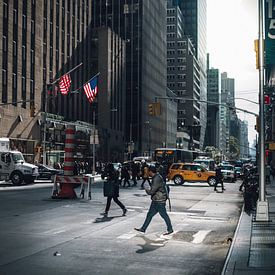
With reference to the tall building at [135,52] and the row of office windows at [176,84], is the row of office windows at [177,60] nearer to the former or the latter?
the row of office windows at [176,84]

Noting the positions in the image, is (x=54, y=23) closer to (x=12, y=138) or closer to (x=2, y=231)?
(x=12, y=138)

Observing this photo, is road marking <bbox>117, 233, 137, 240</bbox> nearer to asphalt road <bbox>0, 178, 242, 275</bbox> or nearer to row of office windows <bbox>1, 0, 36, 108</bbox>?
asphalt road <bbox>0, 178, 242, 275</bbox>

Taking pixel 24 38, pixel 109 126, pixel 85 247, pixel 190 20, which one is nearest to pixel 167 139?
pixel 109 126

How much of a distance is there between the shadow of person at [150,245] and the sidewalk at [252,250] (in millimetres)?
1643

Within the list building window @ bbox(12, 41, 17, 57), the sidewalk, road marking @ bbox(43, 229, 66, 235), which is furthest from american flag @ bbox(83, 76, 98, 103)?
road marking @ bbox(43, 229, 66, 235)

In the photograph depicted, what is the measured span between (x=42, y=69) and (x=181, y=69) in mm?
114385

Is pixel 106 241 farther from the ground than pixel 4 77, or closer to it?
closer to it

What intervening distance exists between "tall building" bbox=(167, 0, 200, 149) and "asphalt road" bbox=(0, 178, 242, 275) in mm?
143397

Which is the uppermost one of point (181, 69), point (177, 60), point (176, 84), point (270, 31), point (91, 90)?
point (177, 60)

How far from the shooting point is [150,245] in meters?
11.1

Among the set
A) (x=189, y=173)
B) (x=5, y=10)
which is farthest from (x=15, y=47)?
(x=189, y=173)

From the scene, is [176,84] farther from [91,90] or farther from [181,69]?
[91,90]

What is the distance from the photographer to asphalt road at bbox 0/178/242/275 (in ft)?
28.7

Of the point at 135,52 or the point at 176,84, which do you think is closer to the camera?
the point at 135,52
